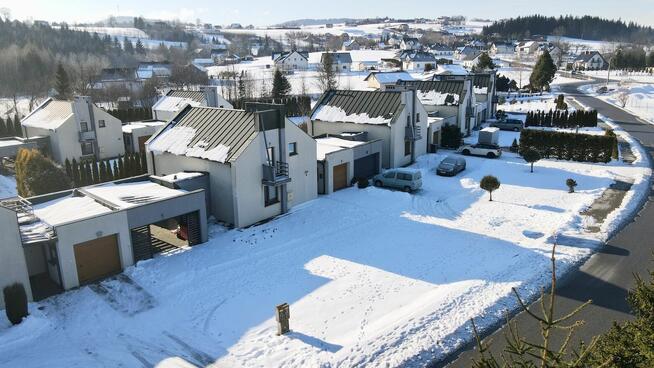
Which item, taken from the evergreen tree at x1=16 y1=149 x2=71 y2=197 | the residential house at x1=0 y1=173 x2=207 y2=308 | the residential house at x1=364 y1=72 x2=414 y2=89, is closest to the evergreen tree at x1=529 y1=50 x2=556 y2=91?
the residential house at x1=364 y1=72 x2=414 y2=89

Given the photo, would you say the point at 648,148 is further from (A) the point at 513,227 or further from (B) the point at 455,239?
(B) the point at 455,239

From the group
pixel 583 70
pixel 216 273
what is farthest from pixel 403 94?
pixel 583 70

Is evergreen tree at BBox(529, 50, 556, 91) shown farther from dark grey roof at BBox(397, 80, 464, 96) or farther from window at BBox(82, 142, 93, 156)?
window at BBox(82, 142, 93, 156)

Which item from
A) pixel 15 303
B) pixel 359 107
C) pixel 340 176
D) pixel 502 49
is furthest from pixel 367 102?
pixel 502 49

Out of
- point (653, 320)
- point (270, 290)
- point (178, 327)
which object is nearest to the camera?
point (653, 320)

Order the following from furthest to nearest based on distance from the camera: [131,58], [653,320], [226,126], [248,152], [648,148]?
[131,58] → [648,148] → [226,126] → [248,152] → [653,320]
